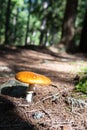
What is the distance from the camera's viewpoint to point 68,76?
7043 mm

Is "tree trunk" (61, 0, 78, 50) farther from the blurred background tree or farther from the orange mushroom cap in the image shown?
the orange mushroom cap

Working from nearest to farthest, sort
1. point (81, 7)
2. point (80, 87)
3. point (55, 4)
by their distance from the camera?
point (80, 87) < point (81, 7) < point (55, 4)

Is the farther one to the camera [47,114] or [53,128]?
[47,114]

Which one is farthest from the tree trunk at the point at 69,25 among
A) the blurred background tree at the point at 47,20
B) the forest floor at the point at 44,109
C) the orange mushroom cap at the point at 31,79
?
the orange mushroom cap at the point at 31,79

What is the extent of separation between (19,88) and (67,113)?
1.30 metres

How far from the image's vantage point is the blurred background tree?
48.8 feet

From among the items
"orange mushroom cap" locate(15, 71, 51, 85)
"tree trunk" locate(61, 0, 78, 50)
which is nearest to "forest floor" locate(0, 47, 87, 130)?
"orange mushroom cap" locate(15, 71, 51, 85)

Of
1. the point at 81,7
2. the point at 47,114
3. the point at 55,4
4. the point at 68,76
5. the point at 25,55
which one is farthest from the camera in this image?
the point at 55,4

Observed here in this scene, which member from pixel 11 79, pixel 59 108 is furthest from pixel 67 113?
pixel 11 79

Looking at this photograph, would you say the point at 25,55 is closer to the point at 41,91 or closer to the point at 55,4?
the point at 41,91

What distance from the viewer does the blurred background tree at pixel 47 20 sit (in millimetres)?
14863

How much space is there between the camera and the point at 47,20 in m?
36.3

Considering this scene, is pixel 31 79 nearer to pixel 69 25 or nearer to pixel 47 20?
pixel 69 25

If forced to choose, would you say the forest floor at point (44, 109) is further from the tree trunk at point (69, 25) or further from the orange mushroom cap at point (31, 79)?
the tree trunk at point (69, 25)
